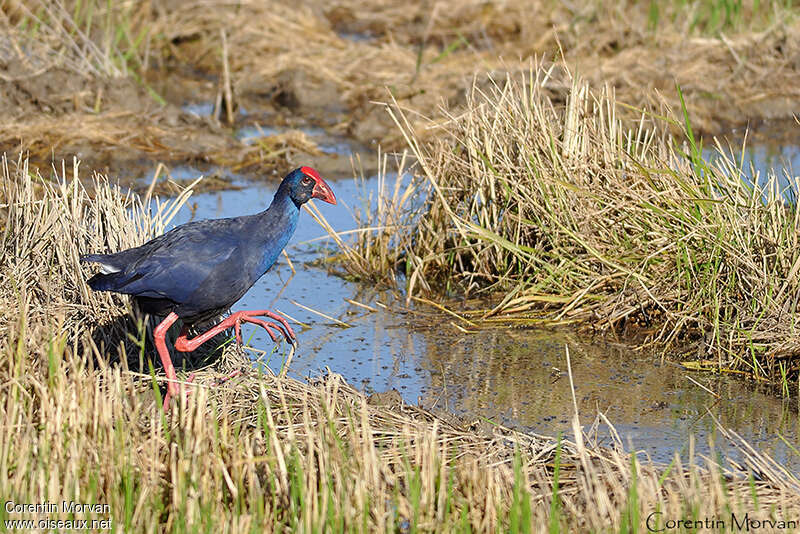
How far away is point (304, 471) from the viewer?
3.61 metres

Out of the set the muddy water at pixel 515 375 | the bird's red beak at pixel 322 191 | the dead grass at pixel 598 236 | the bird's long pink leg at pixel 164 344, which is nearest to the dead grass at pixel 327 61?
the dead grass at pixel 598 236

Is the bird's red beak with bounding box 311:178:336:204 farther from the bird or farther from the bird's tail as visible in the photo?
the bird's tail

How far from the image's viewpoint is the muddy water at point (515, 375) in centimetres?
460

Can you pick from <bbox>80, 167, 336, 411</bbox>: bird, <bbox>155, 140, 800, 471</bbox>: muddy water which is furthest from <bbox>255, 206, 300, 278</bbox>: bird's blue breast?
<bbox>155, 140, 800, 471</bbox>: muddy water

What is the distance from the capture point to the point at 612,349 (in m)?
5.41

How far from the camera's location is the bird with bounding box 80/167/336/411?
4312 millimetres

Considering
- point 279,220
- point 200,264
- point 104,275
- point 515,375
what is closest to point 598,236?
point 515,375

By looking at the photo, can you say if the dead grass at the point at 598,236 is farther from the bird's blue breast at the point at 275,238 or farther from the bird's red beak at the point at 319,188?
the bird's blue breast at the point at 275,238

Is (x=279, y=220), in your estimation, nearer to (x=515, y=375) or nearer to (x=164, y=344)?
(x=164, y=344)

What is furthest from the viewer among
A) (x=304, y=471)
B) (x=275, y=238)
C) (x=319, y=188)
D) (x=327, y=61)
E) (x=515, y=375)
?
(x=327, y=61)

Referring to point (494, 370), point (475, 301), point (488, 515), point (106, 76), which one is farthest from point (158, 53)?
point (488, 515)

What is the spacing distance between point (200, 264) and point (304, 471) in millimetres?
1032

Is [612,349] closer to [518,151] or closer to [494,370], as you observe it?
[494,370]

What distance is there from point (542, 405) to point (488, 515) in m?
1.33
